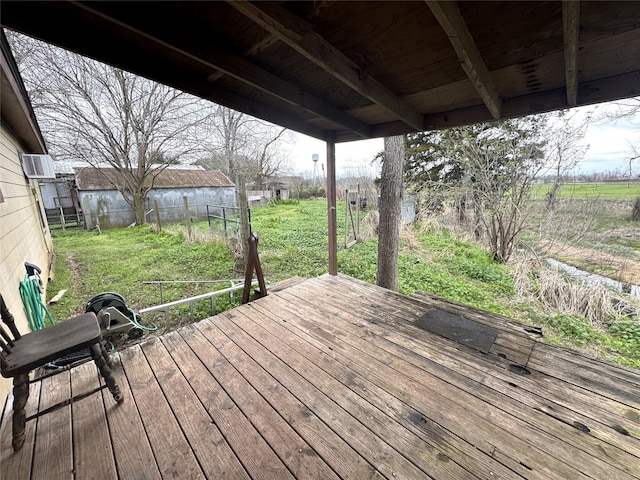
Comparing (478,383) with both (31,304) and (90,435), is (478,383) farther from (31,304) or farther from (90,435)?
(31,304)

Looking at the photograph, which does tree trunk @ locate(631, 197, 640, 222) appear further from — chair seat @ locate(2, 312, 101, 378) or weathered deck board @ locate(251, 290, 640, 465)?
chair seat @ locate(2, 312, 101, 378)

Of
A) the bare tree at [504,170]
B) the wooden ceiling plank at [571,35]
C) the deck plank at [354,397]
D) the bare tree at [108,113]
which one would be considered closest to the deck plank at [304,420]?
the deck plank at [354,397]

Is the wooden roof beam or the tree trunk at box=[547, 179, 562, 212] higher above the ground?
the wooden roof beam

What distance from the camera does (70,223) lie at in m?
10.4

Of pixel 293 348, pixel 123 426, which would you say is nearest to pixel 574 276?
pixel 293 348

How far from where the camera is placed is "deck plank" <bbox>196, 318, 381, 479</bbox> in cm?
113

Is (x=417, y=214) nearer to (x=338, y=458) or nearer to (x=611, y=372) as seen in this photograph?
(x=611, y=372)

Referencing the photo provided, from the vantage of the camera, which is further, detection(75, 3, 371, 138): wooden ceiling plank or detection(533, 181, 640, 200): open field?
detection(533, 181, 640, 200): open field

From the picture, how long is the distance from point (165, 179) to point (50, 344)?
12085 mm

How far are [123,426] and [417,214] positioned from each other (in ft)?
25.7

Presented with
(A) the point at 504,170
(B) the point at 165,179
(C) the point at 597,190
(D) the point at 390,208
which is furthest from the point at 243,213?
(B) the point at 165,179

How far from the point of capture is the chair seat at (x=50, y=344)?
47.8 inches

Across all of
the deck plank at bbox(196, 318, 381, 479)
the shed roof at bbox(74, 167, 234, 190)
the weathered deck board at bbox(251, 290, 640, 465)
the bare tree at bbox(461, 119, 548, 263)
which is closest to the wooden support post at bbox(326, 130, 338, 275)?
the weathered deck board at bbox(251, 290, 640, 465)

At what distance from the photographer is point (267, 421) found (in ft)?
4.44
